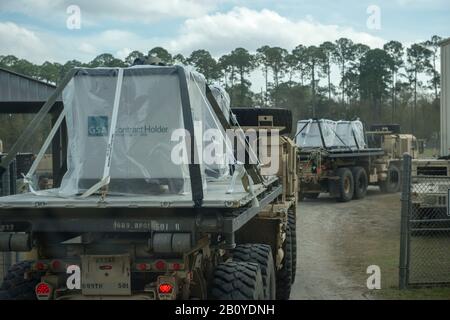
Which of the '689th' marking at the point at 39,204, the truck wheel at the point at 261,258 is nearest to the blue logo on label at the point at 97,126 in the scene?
the '689th' marking at the point at 39,204

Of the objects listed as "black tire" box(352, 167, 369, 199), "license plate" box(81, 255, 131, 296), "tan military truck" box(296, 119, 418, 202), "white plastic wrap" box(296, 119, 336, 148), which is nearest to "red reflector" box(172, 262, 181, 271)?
"license plate" box(81, 255, 131, 296)

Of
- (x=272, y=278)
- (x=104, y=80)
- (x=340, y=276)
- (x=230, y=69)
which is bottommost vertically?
(x=340, y=276)

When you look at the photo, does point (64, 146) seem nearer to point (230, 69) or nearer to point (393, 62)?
point (230, 69)

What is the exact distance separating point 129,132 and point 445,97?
13.1m

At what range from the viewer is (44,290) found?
503 centimetres

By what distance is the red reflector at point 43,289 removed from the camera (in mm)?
5017

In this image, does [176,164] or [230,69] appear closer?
[176,164]

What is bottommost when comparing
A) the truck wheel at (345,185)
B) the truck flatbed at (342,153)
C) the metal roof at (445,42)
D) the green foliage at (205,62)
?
the truck wheel at (345,185)

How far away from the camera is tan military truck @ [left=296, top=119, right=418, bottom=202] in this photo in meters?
20.7

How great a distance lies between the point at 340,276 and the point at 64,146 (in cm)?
531

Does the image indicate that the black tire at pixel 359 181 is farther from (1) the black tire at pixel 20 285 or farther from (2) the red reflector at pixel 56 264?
(2) the red reflector at pixel 56 264

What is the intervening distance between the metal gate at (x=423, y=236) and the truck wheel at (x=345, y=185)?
646 centimetres

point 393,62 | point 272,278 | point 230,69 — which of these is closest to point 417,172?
point 272,278
